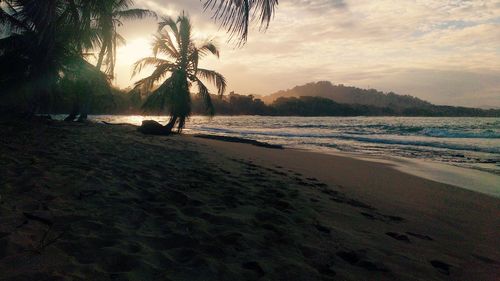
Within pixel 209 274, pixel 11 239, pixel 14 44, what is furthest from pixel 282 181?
pixel 14 44

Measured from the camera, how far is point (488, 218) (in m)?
4.43

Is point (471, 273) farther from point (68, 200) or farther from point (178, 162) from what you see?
point (178, 162)

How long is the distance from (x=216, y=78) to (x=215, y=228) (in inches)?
575

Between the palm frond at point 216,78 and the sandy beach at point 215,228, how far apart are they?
11.7 m

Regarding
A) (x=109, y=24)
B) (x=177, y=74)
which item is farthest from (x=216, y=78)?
(x=109, y=24)

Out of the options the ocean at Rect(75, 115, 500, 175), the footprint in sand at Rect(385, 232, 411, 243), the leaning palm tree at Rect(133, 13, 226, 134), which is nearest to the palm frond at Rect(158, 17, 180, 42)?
the leaning palm tree at Rect(133, 13, 226, 134)

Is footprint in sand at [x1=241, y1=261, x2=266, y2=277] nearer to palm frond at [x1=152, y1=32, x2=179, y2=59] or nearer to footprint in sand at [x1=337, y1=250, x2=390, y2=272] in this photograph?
footprint in sand at [x1=337, y1=250, x2=390, y2=272]

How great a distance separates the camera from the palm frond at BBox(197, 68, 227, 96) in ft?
55.3

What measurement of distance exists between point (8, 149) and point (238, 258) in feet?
17.8

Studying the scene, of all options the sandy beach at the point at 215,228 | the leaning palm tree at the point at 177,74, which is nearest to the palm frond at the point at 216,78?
the leaning palm tree at the point at 177,74

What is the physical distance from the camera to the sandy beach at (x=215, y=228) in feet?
7.23

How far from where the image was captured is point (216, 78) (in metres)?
16.9

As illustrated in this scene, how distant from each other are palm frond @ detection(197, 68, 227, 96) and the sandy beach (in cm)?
1173

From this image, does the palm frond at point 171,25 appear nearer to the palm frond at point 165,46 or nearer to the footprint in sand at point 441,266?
the palm frond at point 165,46
